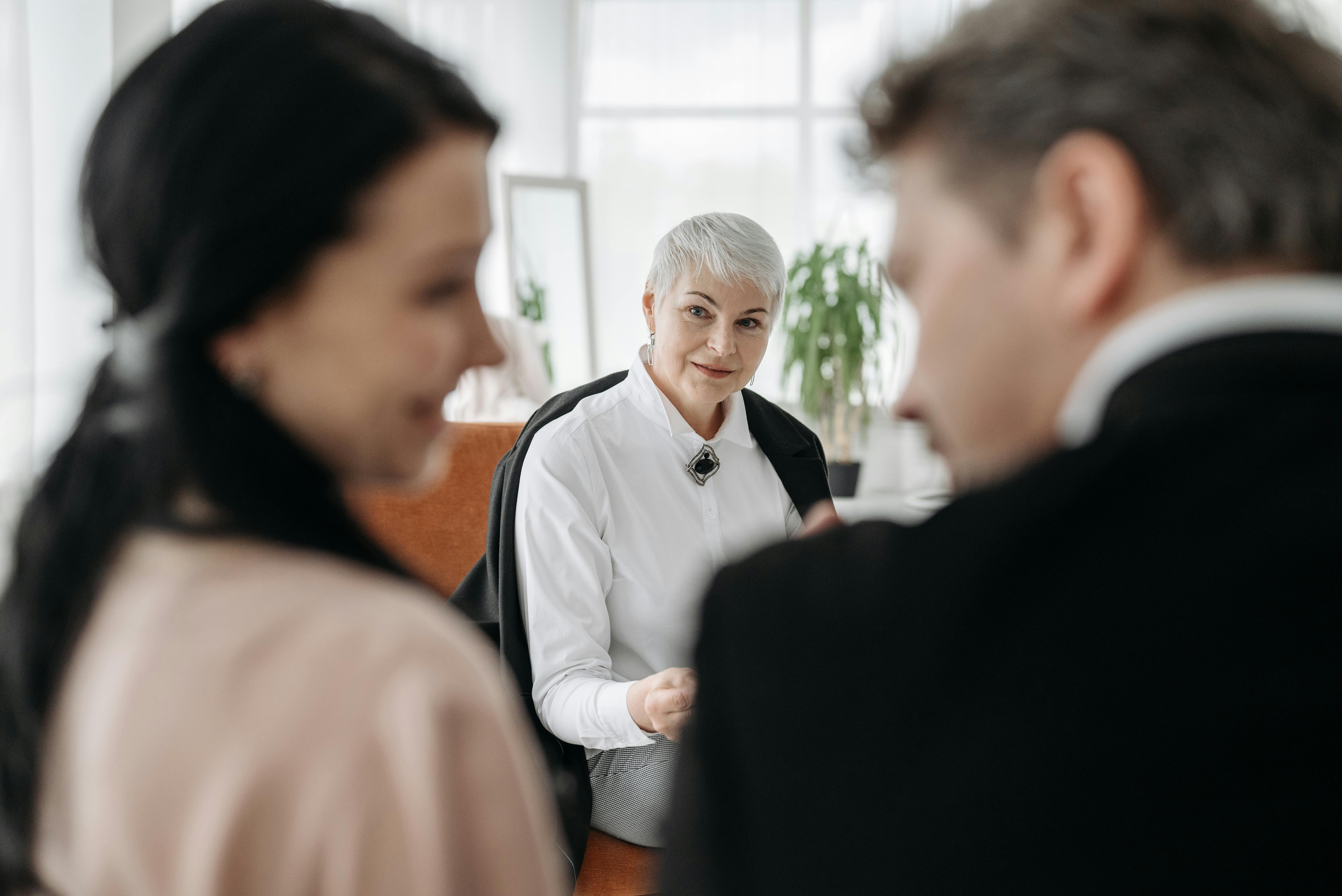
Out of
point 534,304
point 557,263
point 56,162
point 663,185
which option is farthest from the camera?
point 663,185

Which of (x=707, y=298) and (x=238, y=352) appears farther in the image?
(x=707, y=298)

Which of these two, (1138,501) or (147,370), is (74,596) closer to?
(147,370)

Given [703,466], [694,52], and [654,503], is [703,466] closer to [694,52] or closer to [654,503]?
[654,503]

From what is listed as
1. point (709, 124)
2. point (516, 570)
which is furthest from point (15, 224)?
point (709, 124)

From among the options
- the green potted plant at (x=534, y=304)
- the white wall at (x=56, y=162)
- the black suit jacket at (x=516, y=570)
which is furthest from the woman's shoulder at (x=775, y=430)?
the green potted plant at (x=534, y=304)

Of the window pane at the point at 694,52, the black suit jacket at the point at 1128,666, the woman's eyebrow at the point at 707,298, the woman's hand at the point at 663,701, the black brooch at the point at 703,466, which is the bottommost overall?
the woman's hand at the point at 663,701

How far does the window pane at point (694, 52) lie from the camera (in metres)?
5.19

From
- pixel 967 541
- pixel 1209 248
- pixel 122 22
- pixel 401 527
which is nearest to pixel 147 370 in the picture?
pixel 967 541

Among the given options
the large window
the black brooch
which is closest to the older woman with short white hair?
the black brooch

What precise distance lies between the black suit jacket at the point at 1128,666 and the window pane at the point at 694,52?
5153 millimetres

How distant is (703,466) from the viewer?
1952 millimetres

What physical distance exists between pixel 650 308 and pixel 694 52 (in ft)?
11.8

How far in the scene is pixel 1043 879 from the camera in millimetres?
428

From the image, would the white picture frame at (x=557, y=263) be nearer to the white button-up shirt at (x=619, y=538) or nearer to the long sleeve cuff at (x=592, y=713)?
the white button-up shirt at (x=619, y=538)
